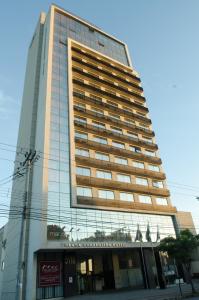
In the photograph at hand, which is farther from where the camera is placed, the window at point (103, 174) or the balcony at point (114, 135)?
the balcony at point (114, 135)

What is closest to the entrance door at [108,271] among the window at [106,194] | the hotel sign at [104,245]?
the hotel sign at [104,245]

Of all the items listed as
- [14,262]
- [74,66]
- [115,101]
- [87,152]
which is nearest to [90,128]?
[87,152]

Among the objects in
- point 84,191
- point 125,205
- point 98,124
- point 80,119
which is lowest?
point 125,205

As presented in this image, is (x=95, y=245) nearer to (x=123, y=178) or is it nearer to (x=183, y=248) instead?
(x=183, y=248)

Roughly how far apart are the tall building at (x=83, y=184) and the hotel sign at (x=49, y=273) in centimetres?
11

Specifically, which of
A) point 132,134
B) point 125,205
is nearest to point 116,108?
point 132,134

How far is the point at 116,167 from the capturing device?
44.5m

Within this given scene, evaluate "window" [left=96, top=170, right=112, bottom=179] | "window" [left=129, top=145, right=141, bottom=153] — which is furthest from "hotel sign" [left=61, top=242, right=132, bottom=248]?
"window" [left=129, top=145, right=141, bottom=153]

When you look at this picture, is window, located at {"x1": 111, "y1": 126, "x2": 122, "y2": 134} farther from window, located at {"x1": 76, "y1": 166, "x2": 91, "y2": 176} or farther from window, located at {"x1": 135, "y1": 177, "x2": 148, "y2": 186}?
window, located at {"x1": 76, "y1": 166, "x2": 91, "y2": 176}

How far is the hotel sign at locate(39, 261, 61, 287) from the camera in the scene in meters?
31.3

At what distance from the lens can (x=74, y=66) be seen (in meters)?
53.0

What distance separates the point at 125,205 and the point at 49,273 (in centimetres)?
1541

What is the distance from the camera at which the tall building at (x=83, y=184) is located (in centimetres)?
3316

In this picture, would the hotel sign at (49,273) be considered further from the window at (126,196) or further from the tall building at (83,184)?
the window at (126,196)
